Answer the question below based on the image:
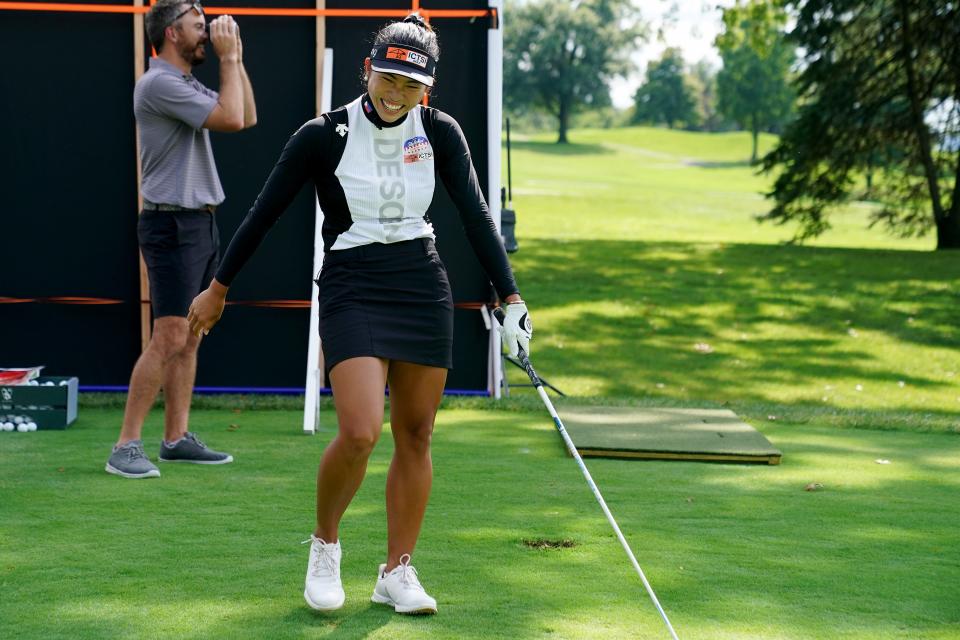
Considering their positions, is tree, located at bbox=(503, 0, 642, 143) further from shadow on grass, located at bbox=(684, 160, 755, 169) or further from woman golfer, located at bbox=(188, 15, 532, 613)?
woman golfer, located at bbox=(188, 15, 532, 613)

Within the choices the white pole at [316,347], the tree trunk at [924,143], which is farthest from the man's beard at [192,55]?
the tree trunk at [924,143]

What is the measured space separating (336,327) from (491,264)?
496mm

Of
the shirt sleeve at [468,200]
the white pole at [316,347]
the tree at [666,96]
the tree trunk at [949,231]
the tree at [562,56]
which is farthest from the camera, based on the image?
the tree at [666,96]

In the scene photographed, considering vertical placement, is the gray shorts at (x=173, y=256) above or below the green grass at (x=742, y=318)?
above

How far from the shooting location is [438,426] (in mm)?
6840

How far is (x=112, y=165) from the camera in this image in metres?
7.66

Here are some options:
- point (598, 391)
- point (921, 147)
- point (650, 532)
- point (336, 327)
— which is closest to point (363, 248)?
point (336, 327)

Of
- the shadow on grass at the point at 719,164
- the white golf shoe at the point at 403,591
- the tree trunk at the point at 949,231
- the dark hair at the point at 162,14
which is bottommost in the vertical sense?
the white golf shoe at the point at 403,591

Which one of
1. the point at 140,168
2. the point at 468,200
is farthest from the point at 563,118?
the point at 468,200

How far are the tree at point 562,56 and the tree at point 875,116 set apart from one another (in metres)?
60.3

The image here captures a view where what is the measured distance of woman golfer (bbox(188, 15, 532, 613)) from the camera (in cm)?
352

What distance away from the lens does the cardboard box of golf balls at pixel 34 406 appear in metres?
6.53

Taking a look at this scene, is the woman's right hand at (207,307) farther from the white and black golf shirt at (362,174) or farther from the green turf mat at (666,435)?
the green turf mat at (666,435)

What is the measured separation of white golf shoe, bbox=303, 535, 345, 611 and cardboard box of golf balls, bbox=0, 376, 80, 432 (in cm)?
334
